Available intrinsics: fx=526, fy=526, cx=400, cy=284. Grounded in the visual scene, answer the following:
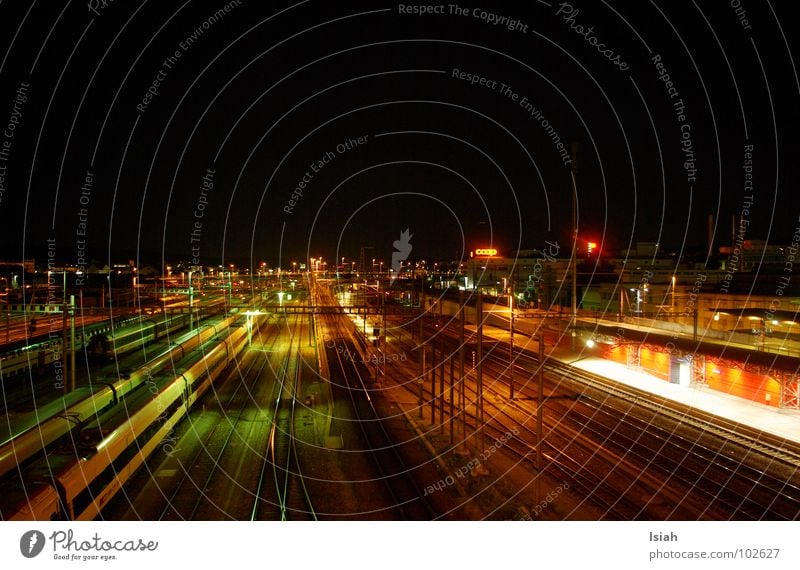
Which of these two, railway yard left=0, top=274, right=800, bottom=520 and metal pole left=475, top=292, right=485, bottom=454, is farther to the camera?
metal pole left=475, top=292, right=485, bottom=454

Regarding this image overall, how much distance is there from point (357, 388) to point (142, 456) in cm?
689

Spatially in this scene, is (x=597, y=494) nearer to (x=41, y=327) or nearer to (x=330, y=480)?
(x=330, y=480)

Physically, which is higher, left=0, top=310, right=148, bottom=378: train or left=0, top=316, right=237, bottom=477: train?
left=0, top=316, right=237, bottom=477: train

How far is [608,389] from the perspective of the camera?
12.0 meters

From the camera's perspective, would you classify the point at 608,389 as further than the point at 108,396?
Yes

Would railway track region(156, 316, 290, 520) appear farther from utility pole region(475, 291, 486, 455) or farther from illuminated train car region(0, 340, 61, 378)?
illuminated train car region(0, 340, 61, 378)

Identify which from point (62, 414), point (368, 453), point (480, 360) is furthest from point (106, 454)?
point (480, 360)

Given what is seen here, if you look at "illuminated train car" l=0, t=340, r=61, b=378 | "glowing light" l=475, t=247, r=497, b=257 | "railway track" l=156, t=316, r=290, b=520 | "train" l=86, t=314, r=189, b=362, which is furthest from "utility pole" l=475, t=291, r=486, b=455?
"glowing light" l=475, t=247, r=497, b=257
